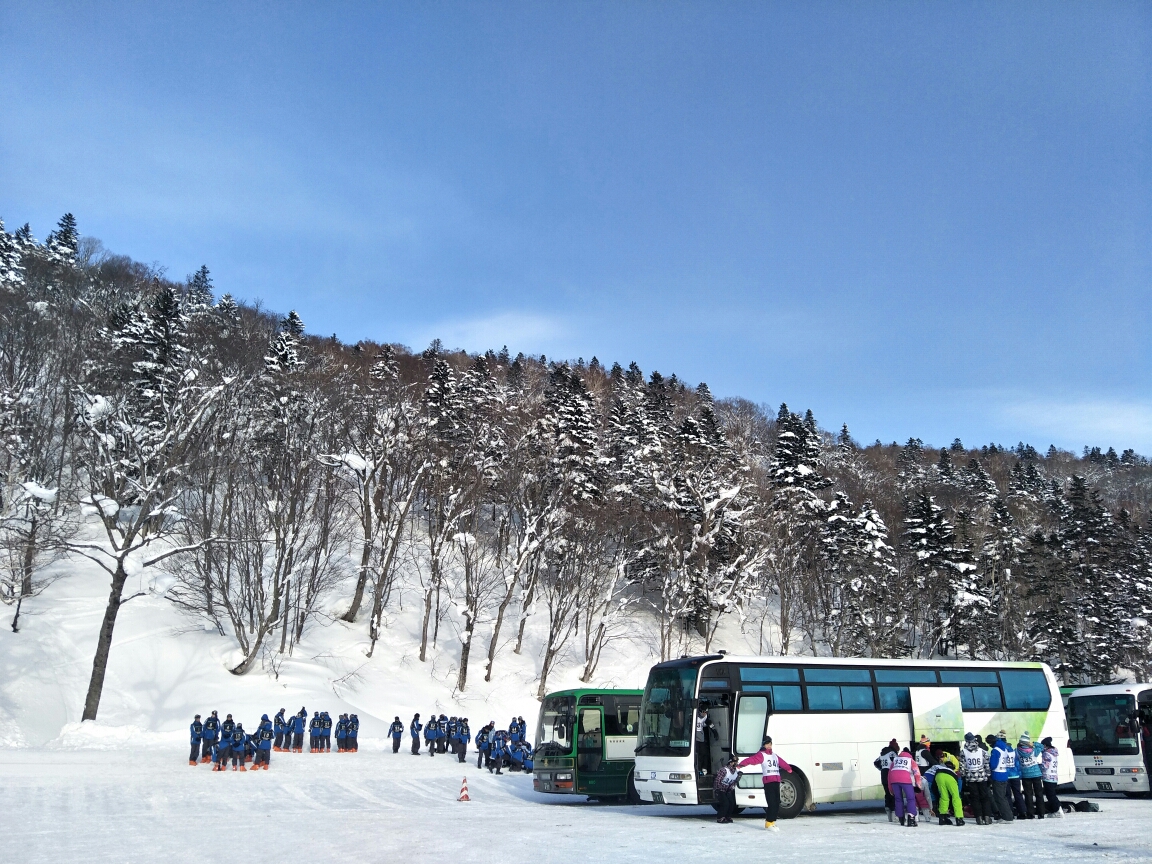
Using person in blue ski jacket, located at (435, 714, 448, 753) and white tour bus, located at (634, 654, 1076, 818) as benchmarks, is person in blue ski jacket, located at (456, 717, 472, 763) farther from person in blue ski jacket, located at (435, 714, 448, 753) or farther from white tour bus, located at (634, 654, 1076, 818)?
white tour bus, located at (634, 654, 1076, 818)

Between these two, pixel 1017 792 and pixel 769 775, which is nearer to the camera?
pixel 769 775

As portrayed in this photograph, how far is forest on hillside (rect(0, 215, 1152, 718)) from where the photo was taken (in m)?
35.5

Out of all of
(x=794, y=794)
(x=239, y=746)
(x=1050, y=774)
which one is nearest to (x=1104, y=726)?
(x=1050, y=774)

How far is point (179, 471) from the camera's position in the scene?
1276 inches

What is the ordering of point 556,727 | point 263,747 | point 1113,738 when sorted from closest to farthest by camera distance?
point 556,727 < point 1113,738 < point 263,747

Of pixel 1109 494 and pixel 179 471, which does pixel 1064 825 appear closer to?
pixel 179 471

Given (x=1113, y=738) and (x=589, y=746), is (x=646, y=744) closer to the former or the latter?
(x=589, y=746)

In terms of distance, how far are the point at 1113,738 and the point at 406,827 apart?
1763cm

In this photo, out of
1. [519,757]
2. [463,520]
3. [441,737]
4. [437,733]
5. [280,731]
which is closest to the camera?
[519,757]

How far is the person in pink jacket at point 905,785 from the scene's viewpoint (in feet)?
46.4

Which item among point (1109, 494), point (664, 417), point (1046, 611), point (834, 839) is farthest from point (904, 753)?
point (1109, 494)

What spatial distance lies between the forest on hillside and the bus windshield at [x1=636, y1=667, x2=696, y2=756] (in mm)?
18556

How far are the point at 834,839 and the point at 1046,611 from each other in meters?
44.0

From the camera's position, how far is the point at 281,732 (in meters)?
27.1
